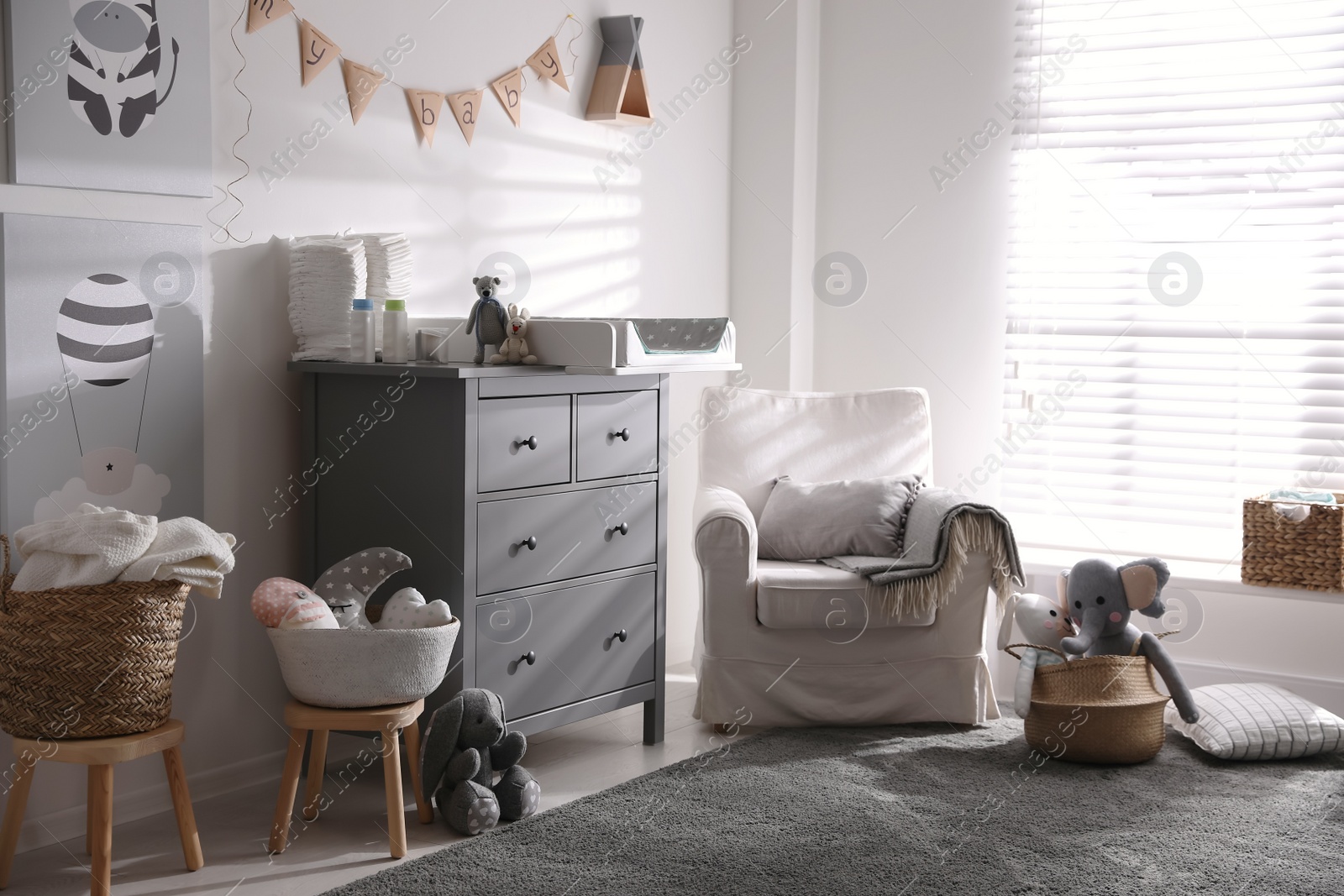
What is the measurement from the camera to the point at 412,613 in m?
2.43

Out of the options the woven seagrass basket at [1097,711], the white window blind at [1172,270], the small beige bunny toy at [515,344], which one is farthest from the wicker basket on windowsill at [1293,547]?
the small beige bunny toy at [515,344]

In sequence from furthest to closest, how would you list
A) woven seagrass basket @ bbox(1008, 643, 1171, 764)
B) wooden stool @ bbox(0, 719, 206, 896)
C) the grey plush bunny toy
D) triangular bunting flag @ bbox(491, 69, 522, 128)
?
triangular bunting flag @ bbox(491, 69, 522, 128) → woven seagrass basket @ bbox(1008, 643, 1171, 764) → the grey plush bunny toy → wooden stool @ bbox(0, 719, 206, 896)

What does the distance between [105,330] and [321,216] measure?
1.92 feet

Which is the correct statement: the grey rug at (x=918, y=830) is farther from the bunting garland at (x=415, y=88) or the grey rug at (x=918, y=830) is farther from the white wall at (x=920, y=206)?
the bunting garland at (x=415, y=88)

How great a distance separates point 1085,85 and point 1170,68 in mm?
249

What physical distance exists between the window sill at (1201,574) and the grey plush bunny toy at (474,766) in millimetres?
1938

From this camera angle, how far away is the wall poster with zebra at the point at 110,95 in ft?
7.33

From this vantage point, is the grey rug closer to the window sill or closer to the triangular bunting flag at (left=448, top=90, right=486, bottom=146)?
the window sill

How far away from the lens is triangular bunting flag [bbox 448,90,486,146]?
10.1 ft

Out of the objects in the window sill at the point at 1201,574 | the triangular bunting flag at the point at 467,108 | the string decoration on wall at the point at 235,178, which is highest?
the triangular bunting flag at the point at 467,108

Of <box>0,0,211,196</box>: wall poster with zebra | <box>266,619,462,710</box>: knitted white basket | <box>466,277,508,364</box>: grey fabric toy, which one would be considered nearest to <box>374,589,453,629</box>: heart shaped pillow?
<box>266,619,462,710</box>: knitted white basket

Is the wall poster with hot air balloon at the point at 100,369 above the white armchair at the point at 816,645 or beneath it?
above

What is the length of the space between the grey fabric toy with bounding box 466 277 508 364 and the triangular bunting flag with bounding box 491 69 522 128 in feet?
2.22

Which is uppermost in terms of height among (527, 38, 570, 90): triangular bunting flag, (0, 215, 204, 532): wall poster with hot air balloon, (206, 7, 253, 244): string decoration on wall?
(527, 38, 570, 90): triangular bunting flag
